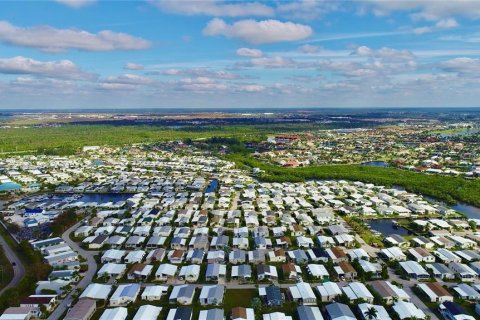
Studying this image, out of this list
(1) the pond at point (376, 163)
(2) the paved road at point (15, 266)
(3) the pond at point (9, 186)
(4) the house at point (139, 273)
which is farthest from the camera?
(1) the pond at point (376, 163)

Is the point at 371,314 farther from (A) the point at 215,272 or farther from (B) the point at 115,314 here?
(B) the point at 115,314

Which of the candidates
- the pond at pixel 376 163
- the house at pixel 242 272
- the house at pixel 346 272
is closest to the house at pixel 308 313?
the house at pixel 242 272

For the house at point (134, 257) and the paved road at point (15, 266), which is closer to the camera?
the paved road at point (15, 266)

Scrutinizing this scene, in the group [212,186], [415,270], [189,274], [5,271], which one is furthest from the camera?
[212,186]

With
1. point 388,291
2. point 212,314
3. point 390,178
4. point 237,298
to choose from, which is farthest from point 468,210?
point 212,314

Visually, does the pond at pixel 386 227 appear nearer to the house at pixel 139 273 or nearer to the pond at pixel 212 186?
the pond at pixel 212 186

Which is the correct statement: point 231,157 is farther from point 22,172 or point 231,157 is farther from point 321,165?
point 22,172
